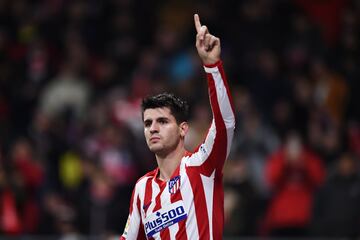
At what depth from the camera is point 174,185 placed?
682 centimetres

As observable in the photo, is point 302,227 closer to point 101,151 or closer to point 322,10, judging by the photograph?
point 101,151

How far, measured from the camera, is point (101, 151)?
1348cm

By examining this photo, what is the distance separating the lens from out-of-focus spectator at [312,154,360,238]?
11742 millimetres

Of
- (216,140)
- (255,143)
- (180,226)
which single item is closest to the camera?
(216,140)

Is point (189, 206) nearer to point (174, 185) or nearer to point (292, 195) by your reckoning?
point (174, 185)

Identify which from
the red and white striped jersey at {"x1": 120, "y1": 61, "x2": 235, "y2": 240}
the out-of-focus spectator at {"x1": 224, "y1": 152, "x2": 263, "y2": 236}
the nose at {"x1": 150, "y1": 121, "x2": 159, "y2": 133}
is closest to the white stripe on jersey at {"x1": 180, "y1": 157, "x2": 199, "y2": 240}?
the red and white striped jersey at {"x1": 120, "y1": 61, "x2": 235, "y2": 240}

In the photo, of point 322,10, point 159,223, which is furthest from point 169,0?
point 159,223

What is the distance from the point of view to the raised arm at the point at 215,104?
247 inches

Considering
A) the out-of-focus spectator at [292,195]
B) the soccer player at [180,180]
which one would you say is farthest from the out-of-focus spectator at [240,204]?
the soccer player at [180,180]

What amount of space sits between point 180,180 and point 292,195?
221 inches

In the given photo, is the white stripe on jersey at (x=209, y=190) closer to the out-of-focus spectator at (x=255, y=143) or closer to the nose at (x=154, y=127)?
the nose at (x=154, y=127)

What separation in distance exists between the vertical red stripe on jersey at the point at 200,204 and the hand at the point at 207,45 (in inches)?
34.4

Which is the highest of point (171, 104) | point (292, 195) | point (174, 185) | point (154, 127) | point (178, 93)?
point (178, 93)

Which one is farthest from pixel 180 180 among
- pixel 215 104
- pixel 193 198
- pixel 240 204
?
pixel 240 204
